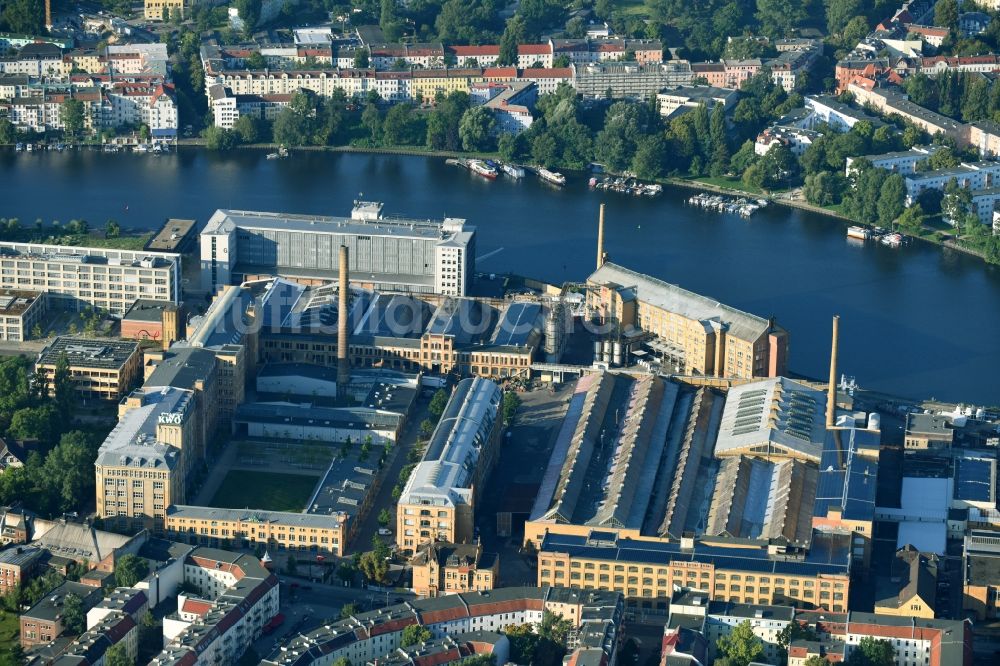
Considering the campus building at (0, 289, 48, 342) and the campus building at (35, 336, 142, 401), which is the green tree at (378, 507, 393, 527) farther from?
the campus building at (0, 289, 48, 342)

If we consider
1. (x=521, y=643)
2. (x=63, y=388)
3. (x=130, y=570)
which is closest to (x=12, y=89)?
(x=63, y=388)

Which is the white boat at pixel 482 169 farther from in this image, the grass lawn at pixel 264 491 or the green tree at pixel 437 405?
the grass lawn at pixel 264 491

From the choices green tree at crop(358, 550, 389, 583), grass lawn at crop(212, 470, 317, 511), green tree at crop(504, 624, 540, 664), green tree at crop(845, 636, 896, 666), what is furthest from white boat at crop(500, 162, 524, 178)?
green tree at crop(845, 636, 896, 666)

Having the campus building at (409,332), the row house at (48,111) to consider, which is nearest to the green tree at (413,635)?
the campus building at (409,332)

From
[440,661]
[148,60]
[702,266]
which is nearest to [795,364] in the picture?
[702,266]

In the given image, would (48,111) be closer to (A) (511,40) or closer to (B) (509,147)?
(B) (509,147)

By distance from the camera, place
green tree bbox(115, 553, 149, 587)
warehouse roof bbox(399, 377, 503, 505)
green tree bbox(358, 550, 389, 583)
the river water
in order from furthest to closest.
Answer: the river water < warehouse roof bbox(399, 377, 503, 505) < green tree bbox(358, 550, 389, 583) < green tree bbox(115, 553, 149, 587)
